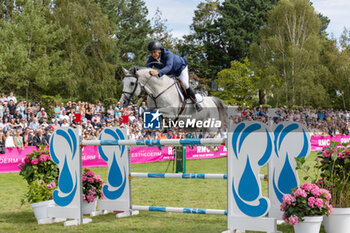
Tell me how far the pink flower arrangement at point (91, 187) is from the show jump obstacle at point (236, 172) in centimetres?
10

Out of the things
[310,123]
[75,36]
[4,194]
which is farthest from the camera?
[75,36]

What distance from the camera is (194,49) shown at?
36375 millimetres

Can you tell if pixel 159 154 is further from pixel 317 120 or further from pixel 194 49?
pixel 194 49

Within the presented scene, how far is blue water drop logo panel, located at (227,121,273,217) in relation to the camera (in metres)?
4.00

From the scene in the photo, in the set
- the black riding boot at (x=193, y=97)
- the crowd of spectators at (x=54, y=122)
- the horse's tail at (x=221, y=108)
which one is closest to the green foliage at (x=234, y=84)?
the crowd of spectators at (x=54, y=122)

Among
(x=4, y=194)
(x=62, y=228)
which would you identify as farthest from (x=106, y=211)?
→ (x=4, y=194)

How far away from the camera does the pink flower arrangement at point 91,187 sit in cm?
527

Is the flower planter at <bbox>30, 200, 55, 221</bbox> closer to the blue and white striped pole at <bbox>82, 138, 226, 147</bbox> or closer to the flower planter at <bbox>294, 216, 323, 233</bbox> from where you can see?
the blue and white striped pole at <bbox>82, 138, 226, 147</bbox>

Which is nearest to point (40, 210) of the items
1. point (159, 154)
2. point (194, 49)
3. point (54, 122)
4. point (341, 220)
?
point (341, 220)

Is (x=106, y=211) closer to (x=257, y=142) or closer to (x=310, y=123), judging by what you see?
(x=257, y=142)

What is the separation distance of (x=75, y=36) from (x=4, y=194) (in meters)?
21.5

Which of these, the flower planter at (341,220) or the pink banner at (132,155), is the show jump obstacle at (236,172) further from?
the pink banner at (132,155)

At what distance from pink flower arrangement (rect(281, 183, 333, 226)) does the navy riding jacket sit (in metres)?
2.73

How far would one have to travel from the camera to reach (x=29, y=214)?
542 cm
